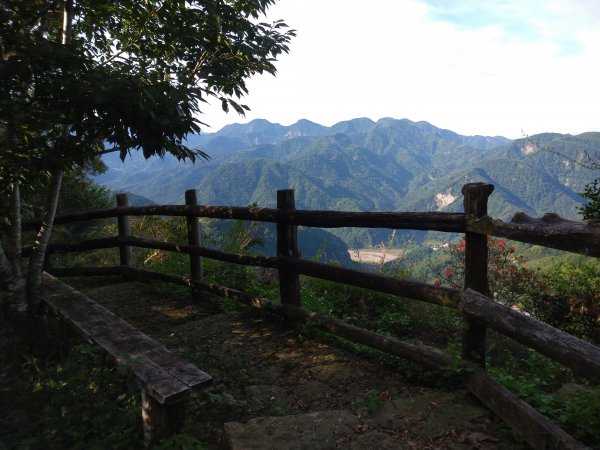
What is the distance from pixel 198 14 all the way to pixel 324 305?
3.93 m

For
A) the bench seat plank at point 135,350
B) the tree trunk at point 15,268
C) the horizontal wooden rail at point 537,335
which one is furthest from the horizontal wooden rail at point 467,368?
the tree trunk at point 15,268

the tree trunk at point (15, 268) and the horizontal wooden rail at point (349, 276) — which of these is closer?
the horizontal wooden rail at point (349, 276)

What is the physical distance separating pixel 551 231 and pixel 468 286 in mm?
957

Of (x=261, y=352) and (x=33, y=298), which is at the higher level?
(x=33, y=298)

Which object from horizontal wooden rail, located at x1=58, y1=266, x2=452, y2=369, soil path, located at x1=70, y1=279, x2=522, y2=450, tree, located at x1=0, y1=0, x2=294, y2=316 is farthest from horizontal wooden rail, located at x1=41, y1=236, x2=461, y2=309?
tree, located at x1=0, y1=0, x2=294, y2=316

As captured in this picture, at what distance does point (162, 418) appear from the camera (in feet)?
8.17

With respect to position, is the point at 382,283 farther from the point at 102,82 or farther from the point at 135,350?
the point at 102,82

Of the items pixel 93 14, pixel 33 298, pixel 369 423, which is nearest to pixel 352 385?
pixel 369 423

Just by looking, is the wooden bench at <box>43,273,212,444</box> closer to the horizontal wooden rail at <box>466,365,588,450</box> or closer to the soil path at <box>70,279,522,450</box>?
the soil path at <box>70,279,522,450</box>

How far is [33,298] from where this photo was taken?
14.6ft

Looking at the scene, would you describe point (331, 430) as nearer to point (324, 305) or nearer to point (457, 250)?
point (324, 305)

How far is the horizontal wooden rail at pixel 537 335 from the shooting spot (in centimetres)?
198

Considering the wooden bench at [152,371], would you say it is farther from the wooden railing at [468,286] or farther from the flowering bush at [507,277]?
the flowering bush at [507,277]

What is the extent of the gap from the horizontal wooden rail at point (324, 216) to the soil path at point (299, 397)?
1251 millimetres
